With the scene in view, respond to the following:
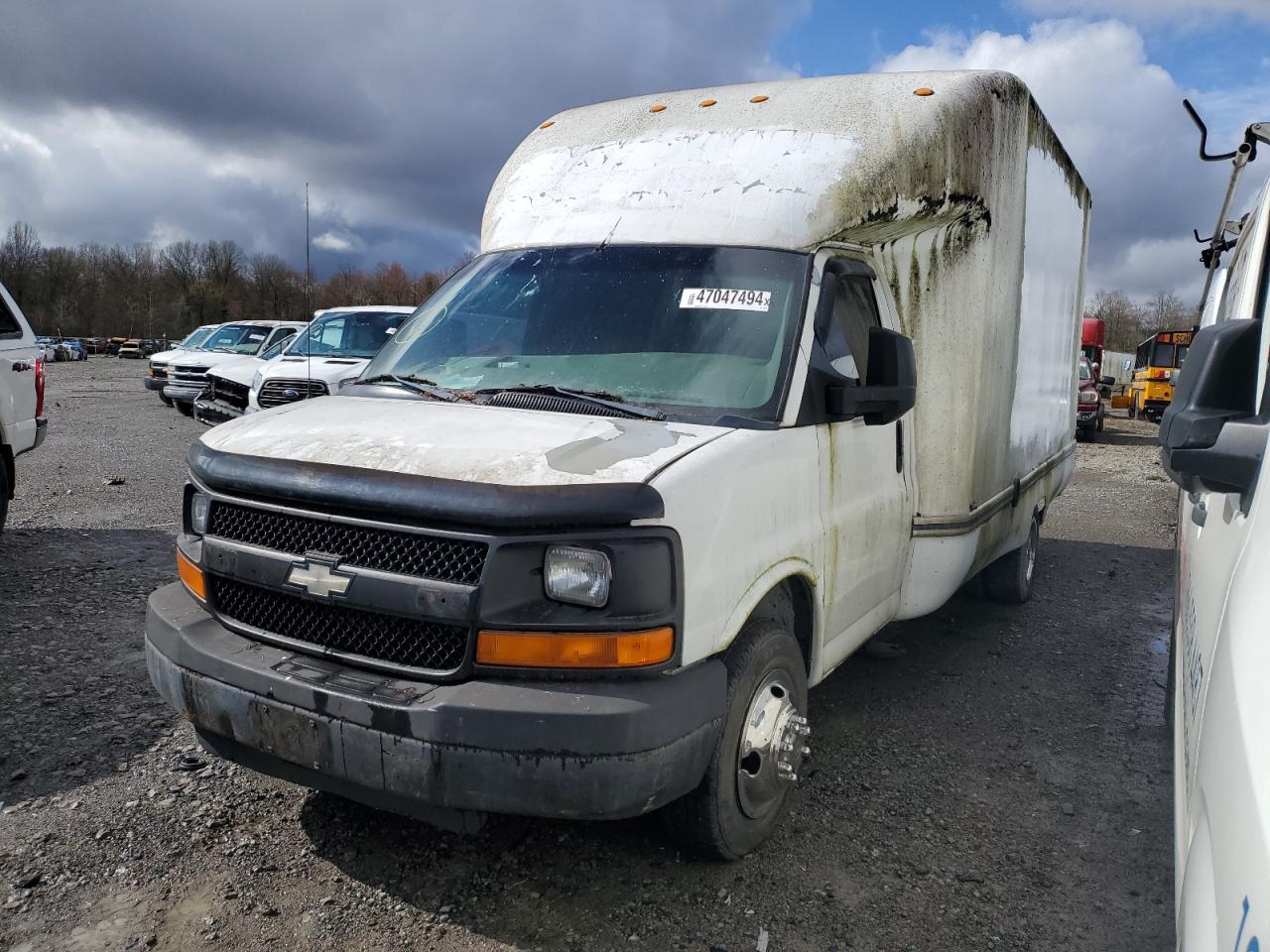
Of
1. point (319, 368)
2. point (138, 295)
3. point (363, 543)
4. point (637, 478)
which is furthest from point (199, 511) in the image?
point (138, 295)

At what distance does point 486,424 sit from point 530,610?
2.37 feet

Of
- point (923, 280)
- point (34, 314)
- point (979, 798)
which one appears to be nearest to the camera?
point (979, 798)

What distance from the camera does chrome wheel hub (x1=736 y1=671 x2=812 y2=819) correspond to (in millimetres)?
3180

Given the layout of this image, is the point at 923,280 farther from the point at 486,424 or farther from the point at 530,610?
the point at 530,610

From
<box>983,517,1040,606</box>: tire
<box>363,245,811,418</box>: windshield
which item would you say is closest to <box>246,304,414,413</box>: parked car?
<box>983,517,1040,606</box>: tire

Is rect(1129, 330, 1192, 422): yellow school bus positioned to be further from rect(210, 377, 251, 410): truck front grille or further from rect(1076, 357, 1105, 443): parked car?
rect(210, 377, 251, 410): truck front grille

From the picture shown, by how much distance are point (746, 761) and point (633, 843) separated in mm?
546

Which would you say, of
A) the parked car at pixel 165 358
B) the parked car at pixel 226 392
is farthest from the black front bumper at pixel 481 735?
the parked car at pixel 165 358

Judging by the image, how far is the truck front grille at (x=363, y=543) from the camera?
8.70 feet

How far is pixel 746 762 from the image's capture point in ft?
10.5

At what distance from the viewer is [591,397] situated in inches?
133

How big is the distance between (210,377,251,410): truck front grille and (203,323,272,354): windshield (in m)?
4.66

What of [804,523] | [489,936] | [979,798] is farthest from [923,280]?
[489,936]

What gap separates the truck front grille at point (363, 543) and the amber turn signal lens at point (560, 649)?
0.62 ft
